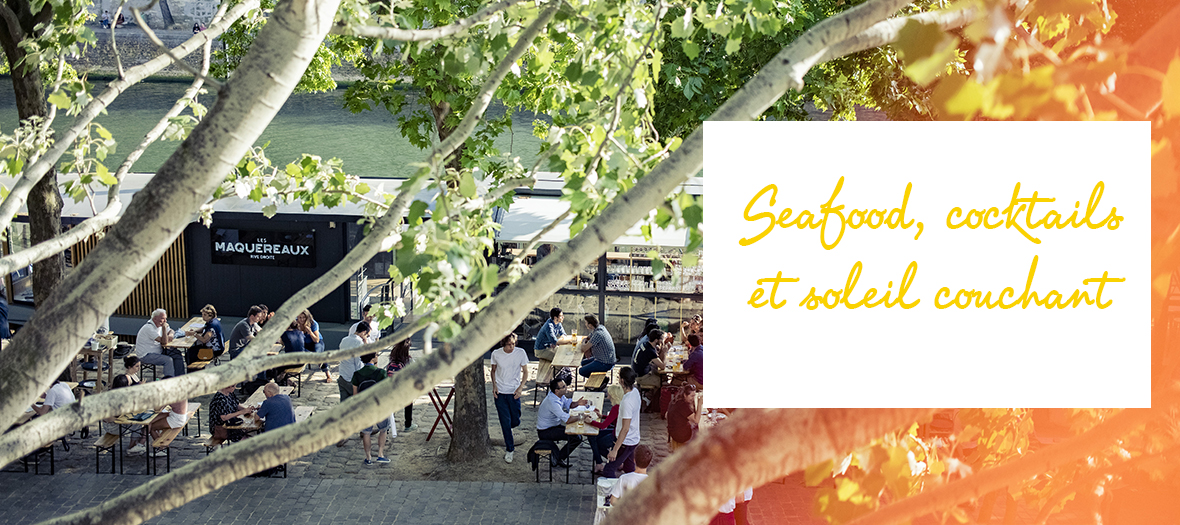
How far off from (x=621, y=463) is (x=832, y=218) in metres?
7.59

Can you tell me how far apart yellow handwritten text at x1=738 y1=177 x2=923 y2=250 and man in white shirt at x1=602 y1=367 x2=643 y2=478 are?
7.37 meters

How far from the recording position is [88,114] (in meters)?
3.99

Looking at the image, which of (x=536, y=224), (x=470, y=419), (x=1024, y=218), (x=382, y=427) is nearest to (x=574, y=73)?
(x=1024, y=218)

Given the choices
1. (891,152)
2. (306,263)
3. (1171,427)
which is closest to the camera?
(891,152)

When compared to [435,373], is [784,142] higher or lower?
higher

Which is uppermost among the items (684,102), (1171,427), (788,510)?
(684,102)

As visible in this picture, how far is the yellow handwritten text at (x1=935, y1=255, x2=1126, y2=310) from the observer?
2121mm

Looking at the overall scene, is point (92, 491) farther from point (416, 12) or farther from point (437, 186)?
point (437, 186)

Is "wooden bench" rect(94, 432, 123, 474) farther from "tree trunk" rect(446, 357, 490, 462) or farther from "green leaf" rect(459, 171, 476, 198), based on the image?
"green leaf" rect(459, 171, 476, 198)

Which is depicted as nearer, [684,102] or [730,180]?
[730,180]

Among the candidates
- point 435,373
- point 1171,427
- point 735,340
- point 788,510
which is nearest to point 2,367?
point 435,373

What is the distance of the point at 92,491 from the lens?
9.67 meters

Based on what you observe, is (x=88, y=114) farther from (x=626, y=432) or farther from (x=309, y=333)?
(x=309, y=333)

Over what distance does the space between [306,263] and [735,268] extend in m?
13.9
